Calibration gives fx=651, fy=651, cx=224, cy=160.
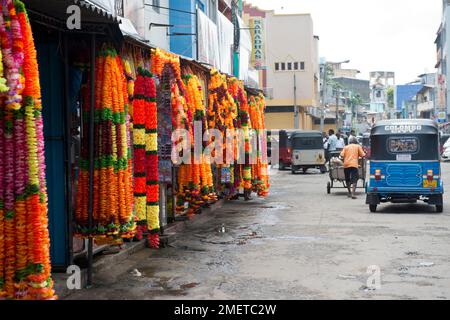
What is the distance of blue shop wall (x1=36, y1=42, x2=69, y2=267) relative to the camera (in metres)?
7.61

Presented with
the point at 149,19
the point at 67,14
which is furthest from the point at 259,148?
the point at 67,14

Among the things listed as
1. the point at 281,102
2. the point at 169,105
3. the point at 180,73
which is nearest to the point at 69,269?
the point at 169,105

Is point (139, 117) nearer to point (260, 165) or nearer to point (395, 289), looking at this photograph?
point (395, 289)

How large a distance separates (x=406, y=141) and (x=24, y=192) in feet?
39.4

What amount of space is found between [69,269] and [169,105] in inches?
145

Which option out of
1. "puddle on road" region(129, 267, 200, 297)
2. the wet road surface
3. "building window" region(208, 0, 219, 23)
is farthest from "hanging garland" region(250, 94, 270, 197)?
"building window" region(208, 0, 219, 23)

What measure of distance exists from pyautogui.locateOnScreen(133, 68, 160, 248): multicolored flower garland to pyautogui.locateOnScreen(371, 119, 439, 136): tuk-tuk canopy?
27.9 feet

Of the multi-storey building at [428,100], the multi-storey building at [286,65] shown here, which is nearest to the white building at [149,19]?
the multi-storey building at [286,65]

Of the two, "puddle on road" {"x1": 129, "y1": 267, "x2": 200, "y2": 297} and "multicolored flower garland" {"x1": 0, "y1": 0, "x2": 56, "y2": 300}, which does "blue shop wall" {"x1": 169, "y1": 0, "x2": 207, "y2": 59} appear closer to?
"puddle on road" {"x1": 129, "y1": 267, "x2": 200, "y2": 297}

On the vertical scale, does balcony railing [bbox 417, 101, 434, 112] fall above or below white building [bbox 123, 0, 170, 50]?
above

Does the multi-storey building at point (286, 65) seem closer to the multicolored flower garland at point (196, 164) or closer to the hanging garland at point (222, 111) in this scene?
the hanging garland at point (222, 111)

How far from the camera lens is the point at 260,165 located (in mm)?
17516

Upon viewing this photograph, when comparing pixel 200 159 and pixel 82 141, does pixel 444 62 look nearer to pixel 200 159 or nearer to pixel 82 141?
pixel 200 159

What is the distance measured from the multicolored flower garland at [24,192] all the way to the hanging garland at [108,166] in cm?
203
